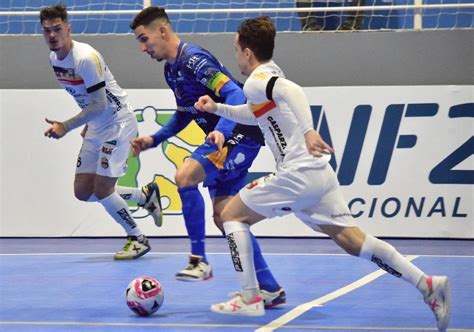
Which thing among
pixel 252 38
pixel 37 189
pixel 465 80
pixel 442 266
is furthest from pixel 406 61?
pixel 252 38

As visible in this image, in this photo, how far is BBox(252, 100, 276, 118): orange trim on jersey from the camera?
Answer: 6262mm

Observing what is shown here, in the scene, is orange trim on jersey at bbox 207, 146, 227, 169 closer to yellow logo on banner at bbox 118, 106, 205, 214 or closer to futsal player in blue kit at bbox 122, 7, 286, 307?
futsal player in blue kit at bbox 122, 7, 286, 307

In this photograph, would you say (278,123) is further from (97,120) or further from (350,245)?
(97,120)

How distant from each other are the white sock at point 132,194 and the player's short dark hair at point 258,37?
439cm

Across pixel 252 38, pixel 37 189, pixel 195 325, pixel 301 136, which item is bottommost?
pixel 195 325

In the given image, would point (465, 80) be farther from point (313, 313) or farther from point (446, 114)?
point (313, 313)

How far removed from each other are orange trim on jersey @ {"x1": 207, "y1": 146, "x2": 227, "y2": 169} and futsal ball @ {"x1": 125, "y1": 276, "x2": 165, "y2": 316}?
1314 mm

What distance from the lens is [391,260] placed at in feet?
19.7

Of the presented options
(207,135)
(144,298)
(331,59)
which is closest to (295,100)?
(144,298)

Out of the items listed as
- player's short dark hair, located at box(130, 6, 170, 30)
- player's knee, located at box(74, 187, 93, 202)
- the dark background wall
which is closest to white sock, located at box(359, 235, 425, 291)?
player's short dark hair, located at box(130, 6, 170, 30)

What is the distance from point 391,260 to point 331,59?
5.98 m

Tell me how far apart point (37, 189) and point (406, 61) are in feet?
15.0

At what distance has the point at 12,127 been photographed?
11.9 metres

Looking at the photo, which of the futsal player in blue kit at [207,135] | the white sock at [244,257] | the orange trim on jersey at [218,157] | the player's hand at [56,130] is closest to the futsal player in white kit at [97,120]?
the player's hand at [56,130]
